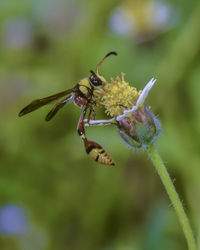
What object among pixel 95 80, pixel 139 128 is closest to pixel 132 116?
pixel 139 128

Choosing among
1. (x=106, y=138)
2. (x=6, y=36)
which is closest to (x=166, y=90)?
(x=106, y=138)

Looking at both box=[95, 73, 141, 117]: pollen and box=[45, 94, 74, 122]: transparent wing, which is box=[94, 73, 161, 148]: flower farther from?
box=[45, 94, 74, 122]: transparent wing

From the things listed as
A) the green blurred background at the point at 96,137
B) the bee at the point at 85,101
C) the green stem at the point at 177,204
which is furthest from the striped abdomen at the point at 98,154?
the green blurred background at the point at 96,137

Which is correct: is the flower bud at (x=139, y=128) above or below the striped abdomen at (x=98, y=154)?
above

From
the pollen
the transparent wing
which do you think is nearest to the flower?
the pollen

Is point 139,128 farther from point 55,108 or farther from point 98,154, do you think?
point 55,108

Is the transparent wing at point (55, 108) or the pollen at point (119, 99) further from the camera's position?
the transparent wing at point (55, 108)

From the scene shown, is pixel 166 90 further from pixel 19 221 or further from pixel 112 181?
pixel 19 221

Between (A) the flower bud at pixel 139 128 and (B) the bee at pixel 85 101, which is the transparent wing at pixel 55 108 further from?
(A) the flower bud at pixel 139 128

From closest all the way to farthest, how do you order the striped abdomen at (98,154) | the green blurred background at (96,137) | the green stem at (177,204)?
1. the green stem at (177,204)
2. the striped abdomen at (98,154)
3. the green blurred background at (96,137)
